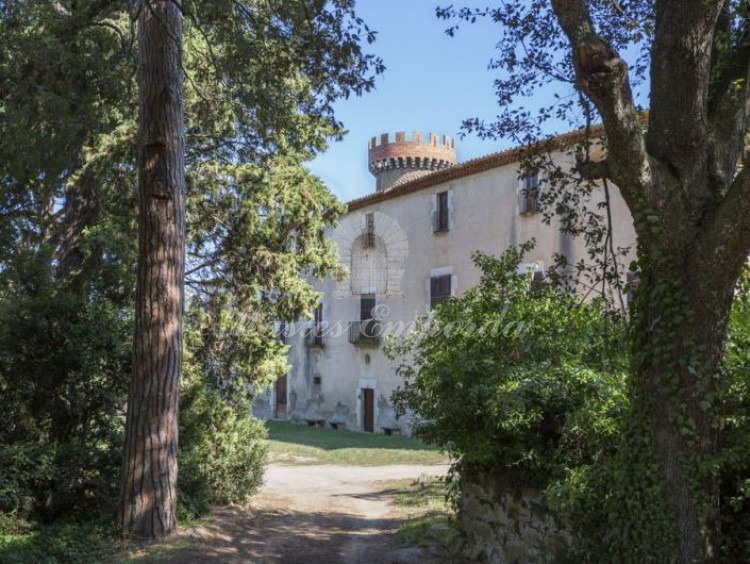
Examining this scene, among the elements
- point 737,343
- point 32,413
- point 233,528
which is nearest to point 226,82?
point 32,413

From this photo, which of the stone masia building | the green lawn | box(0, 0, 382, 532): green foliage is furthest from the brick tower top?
box(0, 0, 382, 532): green foliage

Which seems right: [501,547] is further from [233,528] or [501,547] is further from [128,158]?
[128,158]

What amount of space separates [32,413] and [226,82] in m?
5.61

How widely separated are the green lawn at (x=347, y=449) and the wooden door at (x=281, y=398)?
7.15 m

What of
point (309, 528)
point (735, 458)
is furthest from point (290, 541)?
point (735, 458)

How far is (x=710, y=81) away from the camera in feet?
16.4

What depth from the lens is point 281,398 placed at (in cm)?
3353

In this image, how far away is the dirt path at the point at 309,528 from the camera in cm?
750

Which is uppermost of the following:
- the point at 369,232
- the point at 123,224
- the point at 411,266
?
the point at 369,232

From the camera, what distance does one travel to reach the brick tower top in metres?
34.9

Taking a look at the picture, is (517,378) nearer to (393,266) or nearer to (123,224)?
(123,224)

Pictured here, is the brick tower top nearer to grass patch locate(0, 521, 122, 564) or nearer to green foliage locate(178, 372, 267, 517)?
green foliage locate(178, 372, 267, 517)

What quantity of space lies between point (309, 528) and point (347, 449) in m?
10.1

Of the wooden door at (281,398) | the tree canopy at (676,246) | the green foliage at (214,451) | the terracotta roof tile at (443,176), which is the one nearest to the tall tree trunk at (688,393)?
the tree canopy at (676,246)
